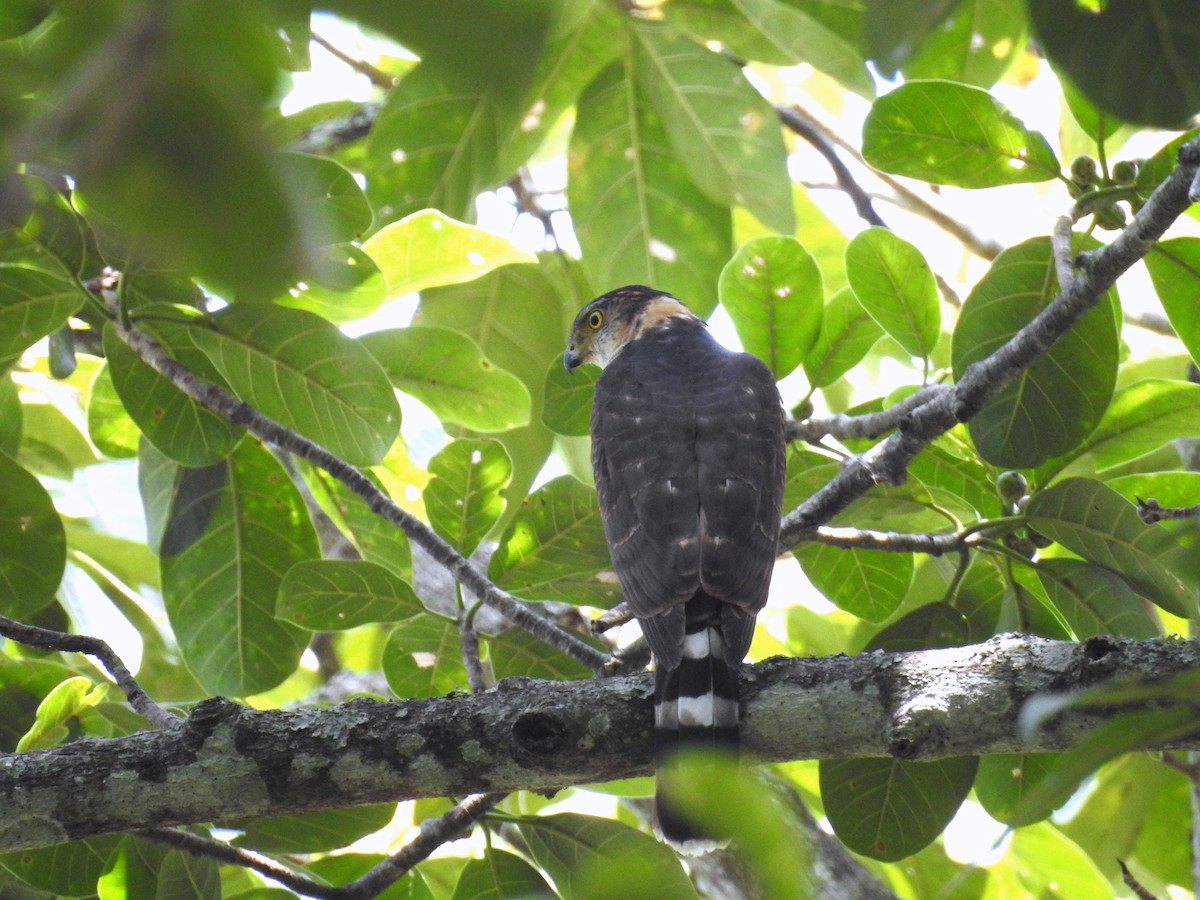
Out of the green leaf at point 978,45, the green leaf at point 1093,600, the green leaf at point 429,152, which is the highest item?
the green leaf at point 429,152

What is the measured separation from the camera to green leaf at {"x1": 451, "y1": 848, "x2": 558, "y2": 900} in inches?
120

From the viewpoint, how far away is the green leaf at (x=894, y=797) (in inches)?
119

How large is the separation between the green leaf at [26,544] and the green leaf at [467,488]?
1.21 m

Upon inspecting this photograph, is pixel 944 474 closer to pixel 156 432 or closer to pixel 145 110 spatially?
pixel 156 432

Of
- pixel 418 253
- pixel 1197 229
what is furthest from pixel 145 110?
pixel 1197 229

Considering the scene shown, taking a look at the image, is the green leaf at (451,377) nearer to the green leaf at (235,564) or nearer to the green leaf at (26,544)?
the green leaf at (235,564)

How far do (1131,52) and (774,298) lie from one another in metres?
2.65

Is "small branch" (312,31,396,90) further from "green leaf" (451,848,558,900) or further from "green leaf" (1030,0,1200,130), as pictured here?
"green leaf" (1030,0,1200,130)

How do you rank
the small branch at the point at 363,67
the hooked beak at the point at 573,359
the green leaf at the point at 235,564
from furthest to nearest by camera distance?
1. the small branch at the point at 363,67
2. the hooked beak at the point at 573,359
3. the green leaf at the point at 235,564

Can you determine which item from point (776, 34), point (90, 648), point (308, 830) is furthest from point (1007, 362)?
point (90, 648)

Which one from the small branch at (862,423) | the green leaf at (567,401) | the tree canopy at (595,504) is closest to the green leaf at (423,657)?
the tree canopy at (595,504)

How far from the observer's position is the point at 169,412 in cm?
358

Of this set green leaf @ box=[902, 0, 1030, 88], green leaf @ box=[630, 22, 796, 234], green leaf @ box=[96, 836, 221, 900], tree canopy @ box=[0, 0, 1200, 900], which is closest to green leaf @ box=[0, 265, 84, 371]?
tree canopy @ box=[0, 0, 1200, 900]

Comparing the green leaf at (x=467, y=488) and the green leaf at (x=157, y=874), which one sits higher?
the green leaf at (x=467, y=488)
